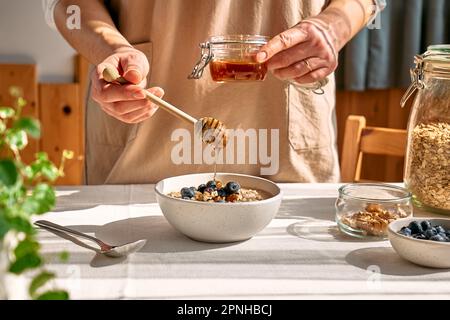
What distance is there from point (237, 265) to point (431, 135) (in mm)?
479

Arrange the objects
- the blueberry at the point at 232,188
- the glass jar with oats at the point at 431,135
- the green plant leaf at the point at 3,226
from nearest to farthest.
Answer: the green plant leaf at the point at 3,226
the blueberry at the point at 232,188
the glass jar with oats at the point at 431,135

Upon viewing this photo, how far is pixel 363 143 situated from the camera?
1688 millimetres

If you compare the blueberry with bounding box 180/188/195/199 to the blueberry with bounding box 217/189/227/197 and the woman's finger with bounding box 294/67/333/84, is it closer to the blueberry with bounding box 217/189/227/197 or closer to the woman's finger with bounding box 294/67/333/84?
the blueberry with bounding box 217/189/227/197

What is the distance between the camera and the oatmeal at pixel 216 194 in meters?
1.02

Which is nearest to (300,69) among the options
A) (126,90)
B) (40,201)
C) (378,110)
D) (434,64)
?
(434,64)

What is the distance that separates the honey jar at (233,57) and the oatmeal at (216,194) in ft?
0.85

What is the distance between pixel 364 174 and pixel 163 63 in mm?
1812

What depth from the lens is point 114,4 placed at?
1.60 metres

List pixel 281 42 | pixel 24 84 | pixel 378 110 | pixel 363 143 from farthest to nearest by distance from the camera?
pixel 378 110 < pixel 24 84 < pixel 363 143 < pixel 281 42

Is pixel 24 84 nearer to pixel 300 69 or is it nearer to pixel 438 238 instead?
pixel 300 69

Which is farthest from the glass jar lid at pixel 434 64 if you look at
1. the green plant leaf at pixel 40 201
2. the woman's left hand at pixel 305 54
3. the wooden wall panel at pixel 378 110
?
the wooden wall panel at pixel 378 110

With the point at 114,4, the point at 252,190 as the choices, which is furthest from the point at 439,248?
the point at 114,4

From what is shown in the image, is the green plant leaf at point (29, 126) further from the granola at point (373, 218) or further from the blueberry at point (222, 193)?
the granola at point (373, 218)
